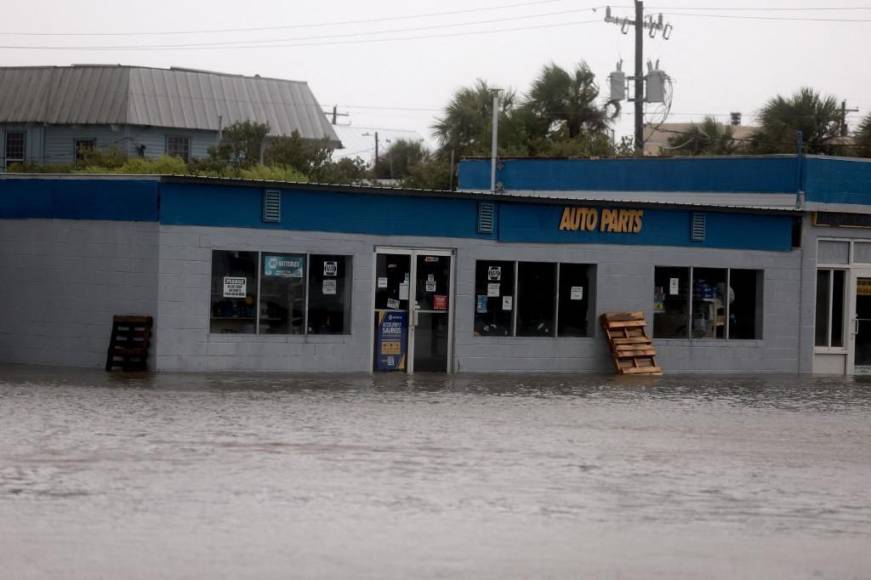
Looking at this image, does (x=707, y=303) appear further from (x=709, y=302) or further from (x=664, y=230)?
(x=664, y=230)

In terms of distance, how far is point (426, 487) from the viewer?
40.3 feet

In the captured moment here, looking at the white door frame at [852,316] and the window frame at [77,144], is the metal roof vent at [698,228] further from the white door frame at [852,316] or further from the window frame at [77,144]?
the window frame at [77,144]

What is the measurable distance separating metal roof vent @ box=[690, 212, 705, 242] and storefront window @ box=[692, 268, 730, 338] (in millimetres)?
652

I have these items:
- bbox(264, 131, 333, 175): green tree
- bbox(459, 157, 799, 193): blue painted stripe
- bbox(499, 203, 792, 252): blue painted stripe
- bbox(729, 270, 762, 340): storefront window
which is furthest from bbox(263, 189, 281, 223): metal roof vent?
bbox(264, 131, 333, 175): green tree

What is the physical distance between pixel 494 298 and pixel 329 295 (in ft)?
11.1

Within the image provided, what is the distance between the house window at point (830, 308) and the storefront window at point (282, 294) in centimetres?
1193

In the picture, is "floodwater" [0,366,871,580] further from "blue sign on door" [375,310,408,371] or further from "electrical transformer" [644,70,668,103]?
"electrical transformer" [644,70,668,103]

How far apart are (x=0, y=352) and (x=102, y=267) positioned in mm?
2743

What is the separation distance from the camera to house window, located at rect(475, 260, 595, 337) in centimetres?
2647

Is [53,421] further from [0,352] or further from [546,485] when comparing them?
[0,352]

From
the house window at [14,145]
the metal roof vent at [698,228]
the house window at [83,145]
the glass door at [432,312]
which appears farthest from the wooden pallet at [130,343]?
the house window at [14,145]

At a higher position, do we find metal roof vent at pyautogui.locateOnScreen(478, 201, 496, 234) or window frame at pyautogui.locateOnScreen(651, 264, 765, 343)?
metal roof vent at pyautogui.locateOnScreen(478, 201, 496, 234)

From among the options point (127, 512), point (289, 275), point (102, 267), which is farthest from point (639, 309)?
point (127, 512)

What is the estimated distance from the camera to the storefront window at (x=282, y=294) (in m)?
24.2
